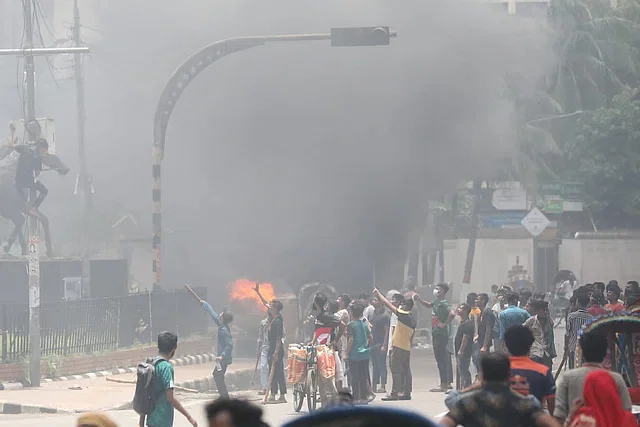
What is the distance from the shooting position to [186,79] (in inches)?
733

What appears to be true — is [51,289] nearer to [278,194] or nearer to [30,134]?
[30,134]

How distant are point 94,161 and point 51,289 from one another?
1689cm

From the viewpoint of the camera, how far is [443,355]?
1465cm

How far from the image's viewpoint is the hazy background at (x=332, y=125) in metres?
31.2

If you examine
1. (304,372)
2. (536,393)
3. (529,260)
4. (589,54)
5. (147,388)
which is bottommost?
(529,260)

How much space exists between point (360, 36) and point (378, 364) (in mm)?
4332

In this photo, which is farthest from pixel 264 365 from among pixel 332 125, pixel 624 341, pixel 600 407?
pixel 332 125

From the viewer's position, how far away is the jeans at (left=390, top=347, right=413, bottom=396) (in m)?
14.0

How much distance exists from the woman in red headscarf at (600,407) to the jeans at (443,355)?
908 centimetres

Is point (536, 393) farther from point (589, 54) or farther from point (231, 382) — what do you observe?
point (589, 54)

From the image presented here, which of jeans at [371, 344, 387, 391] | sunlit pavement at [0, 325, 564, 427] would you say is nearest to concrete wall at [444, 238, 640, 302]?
sunlit pavement at [0, 325, 564, 427]

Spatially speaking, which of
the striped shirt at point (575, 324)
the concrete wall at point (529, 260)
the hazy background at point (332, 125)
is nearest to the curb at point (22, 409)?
the striped shirt at point (575, 324)

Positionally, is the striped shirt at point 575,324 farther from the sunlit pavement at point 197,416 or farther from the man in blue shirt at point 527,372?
the man in blue shirt at point 527,372

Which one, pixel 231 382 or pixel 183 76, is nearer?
pixel 231 382
